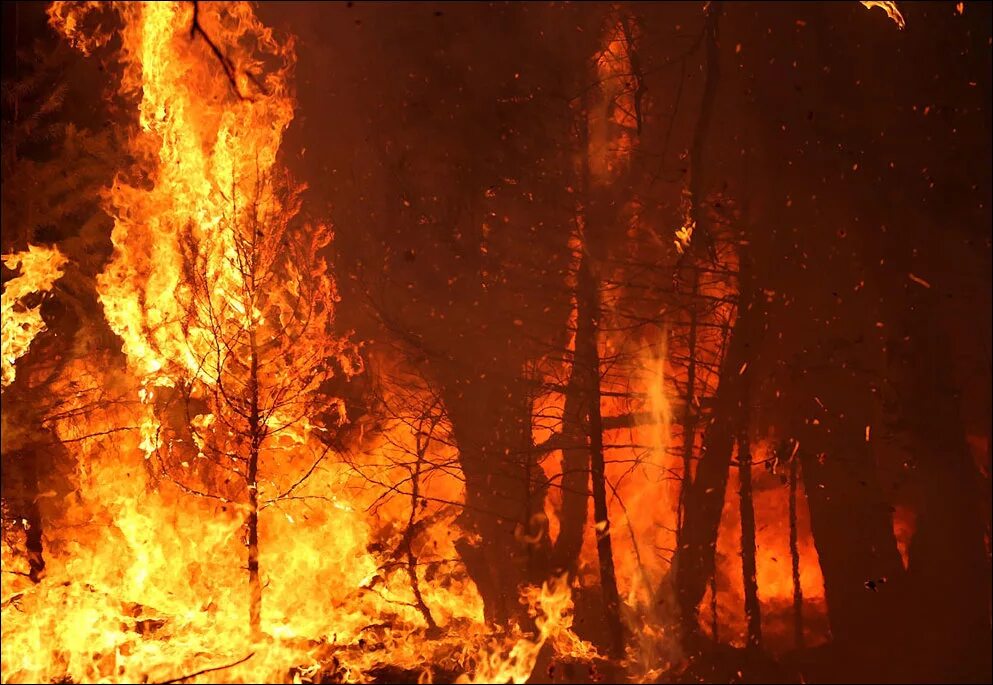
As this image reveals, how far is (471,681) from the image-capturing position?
6340mm

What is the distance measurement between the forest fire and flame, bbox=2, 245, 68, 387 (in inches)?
2.2

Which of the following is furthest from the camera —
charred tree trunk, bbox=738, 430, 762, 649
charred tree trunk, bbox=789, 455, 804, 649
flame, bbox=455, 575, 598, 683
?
charred tree trunk, bbox=738, 430, 762, 649

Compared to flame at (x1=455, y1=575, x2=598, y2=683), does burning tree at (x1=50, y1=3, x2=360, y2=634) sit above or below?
above

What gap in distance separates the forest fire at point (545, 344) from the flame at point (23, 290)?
5 centimetres

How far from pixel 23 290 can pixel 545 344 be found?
4.29 meters

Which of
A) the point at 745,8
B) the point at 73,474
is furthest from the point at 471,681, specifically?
the point at 745,8

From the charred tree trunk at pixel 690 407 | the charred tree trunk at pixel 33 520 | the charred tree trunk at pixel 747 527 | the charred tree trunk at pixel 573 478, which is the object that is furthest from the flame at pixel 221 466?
the charred tree trunk at pixel 747 527

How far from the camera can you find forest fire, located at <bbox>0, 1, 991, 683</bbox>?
6.99 metres

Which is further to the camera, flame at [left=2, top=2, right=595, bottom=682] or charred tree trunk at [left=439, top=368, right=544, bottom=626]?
charred tree trunk at [left=439, top=368, right=544, bottom=626]

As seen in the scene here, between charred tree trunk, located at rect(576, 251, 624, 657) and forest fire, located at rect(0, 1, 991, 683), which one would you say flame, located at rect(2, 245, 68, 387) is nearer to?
forest fire, located at rect(0, 1, 991, 683)

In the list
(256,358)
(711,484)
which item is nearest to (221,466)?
(256,358)

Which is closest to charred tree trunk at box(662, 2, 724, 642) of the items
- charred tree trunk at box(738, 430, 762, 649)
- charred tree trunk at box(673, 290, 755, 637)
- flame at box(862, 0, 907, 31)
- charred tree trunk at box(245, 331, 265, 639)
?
charred tree trunk at box(673, 290, 755, 637)

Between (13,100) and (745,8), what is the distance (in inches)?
260

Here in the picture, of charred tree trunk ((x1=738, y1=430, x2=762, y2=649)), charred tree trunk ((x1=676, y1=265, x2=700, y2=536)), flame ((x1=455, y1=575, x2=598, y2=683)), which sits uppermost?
charred tree trunk ((x1=676, y1=265, x2=700, y2=536))
